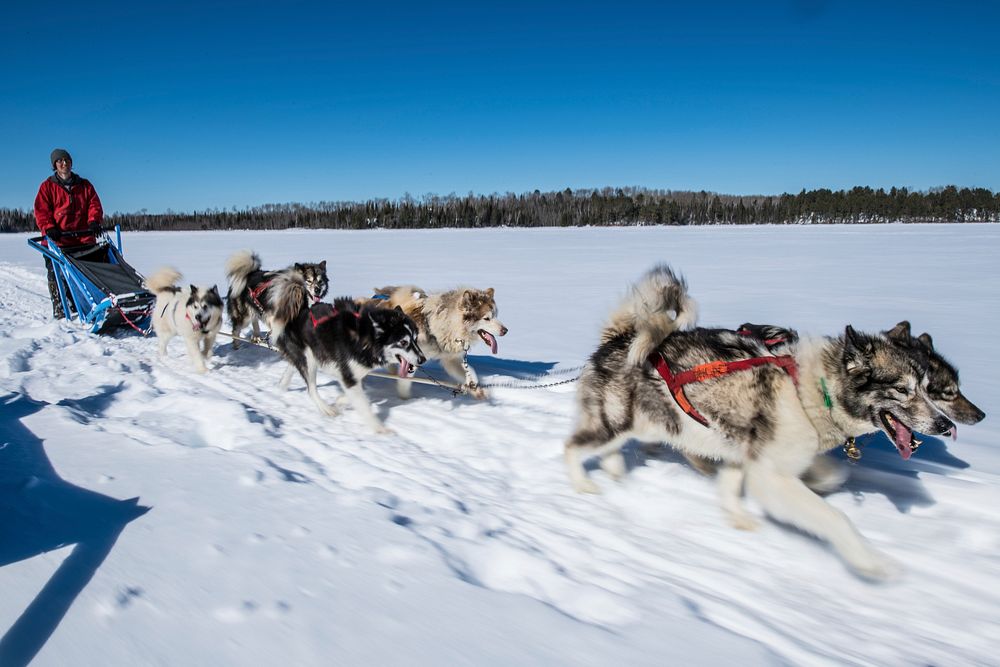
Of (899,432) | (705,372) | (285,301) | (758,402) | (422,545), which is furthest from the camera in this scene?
(285,301)

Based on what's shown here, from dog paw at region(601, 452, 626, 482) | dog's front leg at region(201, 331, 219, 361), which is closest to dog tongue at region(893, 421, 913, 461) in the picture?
dog paw at region(601, 452, 626, 482)

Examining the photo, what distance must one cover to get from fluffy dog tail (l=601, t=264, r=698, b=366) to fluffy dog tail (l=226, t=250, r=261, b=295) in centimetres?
512

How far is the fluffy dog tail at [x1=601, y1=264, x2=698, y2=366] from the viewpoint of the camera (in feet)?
10.6

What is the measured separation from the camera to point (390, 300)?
5754 millimetres

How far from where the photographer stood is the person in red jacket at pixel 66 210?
7.59 meters

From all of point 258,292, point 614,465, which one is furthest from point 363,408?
point 258,292

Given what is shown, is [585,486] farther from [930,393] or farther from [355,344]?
[355,344]

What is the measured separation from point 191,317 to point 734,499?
18.9 feet

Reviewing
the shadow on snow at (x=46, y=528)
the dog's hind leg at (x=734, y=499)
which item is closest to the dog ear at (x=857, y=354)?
the dog's hind leg at (x=734, y=499)

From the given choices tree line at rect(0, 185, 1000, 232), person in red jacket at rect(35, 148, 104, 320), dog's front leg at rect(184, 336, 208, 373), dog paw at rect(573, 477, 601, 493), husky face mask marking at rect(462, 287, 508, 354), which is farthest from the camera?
tree line at rect(0, 185, 1000, 232)

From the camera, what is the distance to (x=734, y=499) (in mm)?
3082

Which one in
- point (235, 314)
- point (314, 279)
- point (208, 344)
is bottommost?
point (208, 344)

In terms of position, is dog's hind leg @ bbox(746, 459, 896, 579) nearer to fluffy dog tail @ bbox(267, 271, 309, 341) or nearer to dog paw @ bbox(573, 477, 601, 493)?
dog paw @ bbox(573, 477, 601, 493)

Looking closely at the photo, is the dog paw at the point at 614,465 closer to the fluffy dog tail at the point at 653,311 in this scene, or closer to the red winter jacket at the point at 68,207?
the fluffy dog tail at the point at 653,311
